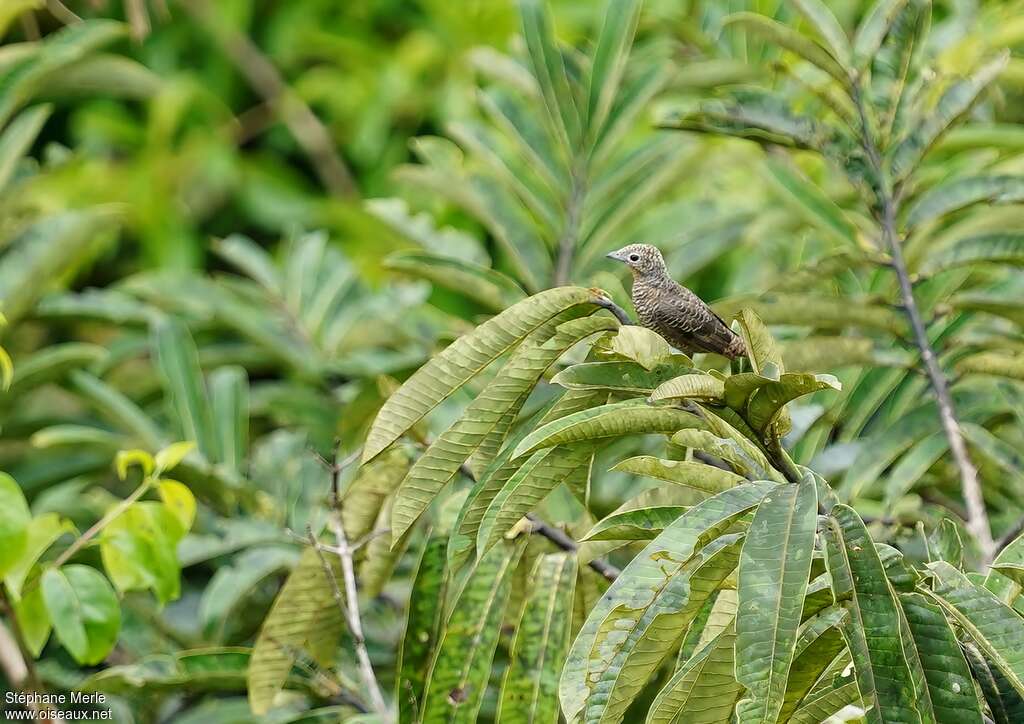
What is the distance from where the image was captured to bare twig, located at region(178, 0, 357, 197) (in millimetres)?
5090

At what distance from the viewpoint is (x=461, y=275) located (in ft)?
8.32

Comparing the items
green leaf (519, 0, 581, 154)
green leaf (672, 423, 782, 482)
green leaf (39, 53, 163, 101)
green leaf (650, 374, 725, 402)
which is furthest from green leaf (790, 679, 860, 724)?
green leaf (39, 53, 163, 101)

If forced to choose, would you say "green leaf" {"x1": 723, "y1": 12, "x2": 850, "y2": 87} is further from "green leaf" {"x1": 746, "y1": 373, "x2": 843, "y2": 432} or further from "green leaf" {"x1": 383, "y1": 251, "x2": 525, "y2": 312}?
"green leaf" {"x1": 746, "y1": 373, "x2": 843, "y2": 432}

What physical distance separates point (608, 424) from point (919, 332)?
3.21 feet

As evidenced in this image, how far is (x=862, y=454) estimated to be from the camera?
2.27m

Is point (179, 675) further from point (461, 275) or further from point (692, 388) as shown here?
point (692, 388)

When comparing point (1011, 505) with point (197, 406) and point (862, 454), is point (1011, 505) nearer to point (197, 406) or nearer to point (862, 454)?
point (862, 454)

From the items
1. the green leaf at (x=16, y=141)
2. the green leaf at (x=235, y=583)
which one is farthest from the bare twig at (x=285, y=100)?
the green leaf at (x=235, y=583)

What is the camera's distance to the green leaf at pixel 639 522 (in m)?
1.49

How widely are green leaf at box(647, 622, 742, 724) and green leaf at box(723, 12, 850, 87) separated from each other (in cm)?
114

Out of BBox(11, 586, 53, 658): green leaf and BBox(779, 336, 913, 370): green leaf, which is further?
BBox(779, 336, 913, 370): green leaf

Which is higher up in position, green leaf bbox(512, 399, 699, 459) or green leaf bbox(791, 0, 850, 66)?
green leaf bbox(791, 0, 850, 66)

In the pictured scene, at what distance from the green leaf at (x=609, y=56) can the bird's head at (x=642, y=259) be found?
77cm

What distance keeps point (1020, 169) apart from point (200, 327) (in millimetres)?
2051
